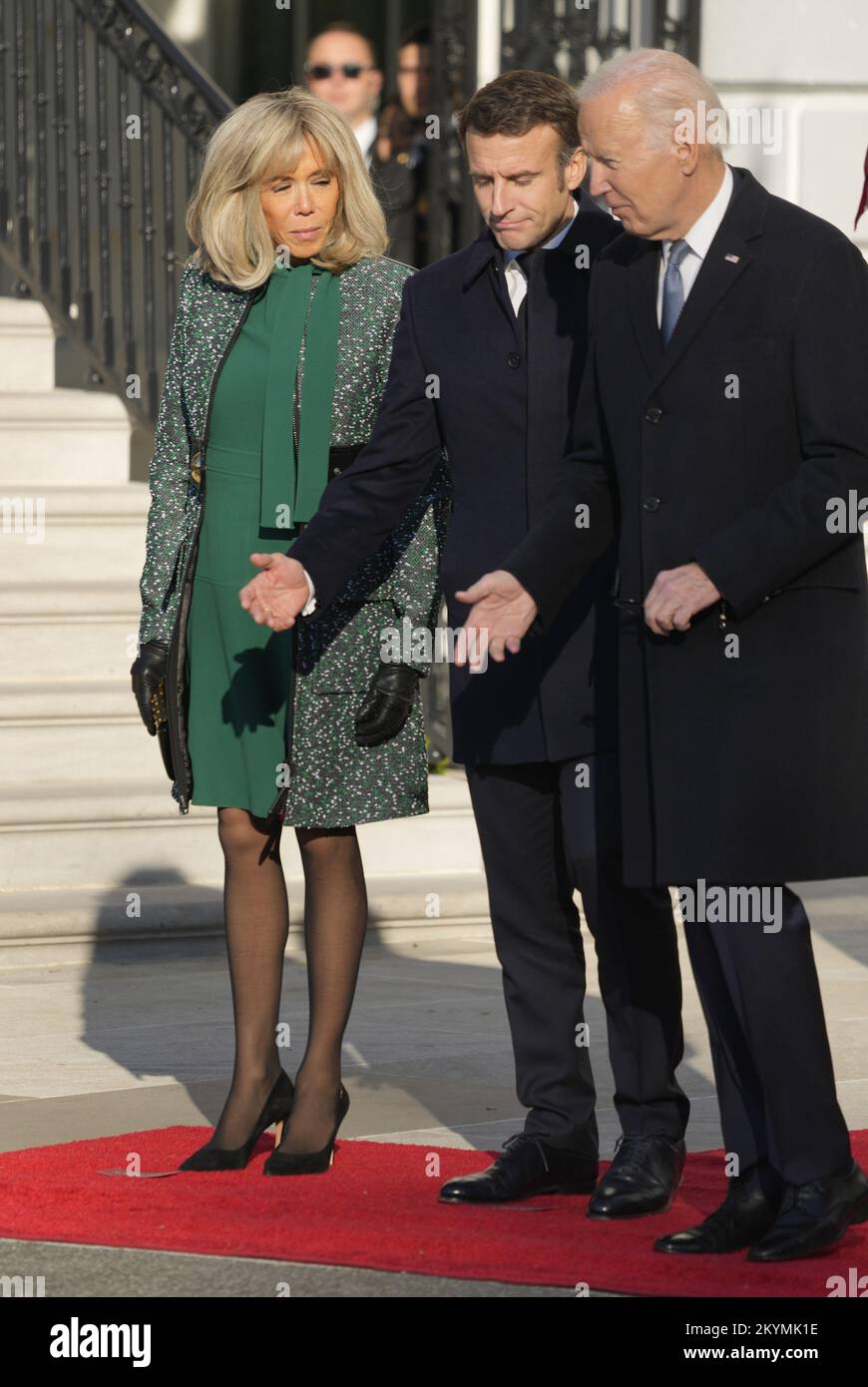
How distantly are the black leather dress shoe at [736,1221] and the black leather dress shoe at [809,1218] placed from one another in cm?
5

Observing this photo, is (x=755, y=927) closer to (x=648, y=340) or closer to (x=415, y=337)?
(x=648, y=340)

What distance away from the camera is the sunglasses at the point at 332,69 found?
10.3 metres

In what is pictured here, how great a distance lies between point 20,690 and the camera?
29.2 feet

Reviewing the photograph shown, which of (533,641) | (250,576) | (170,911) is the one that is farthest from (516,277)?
(170,911)

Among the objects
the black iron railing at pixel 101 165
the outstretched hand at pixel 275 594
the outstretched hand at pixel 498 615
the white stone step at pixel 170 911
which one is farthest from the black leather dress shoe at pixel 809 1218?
the black iron railing at pixel 101 165

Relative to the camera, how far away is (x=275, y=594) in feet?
15.7

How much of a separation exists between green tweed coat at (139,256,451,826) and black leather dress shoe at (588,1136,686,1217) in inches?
34.8

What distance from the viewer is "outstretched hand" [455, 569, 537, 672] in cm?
448

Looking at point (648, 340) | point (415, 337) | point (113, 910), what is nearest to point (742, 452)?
point (648, 340)

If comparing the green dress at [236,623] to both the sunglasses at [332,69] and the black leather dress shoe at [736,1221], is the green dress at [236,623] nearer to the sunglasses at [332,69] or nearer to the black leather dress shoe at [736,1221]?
the black leather dress shoe at [736,1221]

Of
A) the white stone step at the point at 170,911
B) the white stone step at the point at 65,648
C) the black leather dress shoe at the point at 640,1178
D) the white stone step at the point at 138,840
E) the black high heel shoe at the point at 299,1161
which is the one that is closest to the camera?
the black leather dress shoe at the point at 640,1178

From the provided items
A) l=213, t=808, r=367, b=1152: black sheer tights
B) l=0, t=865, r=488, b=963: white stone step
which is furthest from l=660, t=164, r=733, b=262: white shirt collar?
l=0, t=865, r=488, b=963: white stone step

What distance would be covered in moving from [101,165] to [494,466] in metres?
6.24
